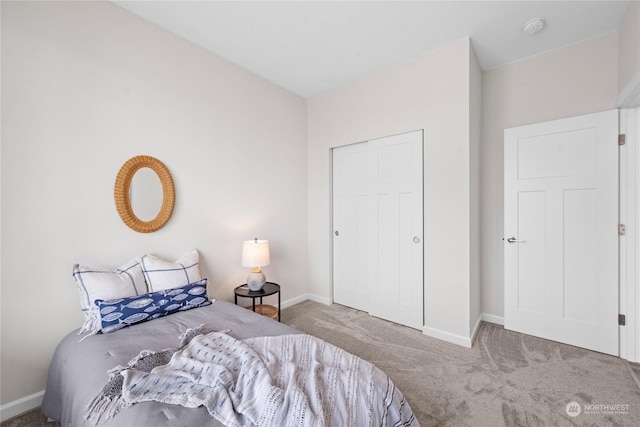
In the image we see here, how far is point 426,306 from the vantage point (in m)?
2.78

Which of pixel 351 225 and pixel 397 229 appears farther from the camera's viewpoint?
pixel 351 225

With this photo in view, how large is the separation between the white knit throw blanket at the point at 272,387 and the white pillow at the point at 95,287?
83 cm

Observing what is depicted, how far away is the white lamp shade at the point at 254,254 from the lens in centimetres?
270

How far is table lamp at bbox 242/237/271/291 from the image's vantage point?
2.68 metres

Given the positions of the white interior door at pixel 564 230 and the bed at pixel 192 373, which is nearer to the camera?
the bed at pixel 192 373

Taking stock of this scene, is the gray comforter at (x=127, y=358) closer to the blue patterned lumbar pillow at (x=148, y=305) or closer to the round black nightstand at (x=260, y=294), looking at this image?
the blue patterned lumbar pillow at (x=148, y=305)

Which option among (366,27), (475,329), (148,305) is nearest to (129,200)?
(148,305)

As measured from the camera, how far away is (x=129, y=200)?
7.00 feet

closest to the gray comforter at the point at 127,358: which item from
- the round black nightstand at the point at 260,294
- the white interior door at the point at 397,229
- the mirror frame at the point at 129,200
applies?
the round black nightstand at the point at 260,294

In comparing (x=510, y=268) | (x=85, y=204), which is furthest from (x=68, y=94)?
(x=510, y=268)

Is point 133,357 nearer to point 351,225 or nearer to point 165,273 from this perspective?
point 165,273

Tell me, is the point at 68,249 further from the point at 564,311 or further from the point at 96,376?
the point at 564,311

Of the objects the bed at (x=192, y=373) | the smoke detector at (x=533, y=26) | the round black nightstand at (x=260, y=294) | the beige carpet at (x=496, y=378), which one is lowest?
the beige carpet at (x=496, y=378)

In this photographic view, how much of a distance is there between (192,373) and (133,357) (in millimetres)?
470
